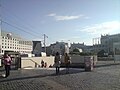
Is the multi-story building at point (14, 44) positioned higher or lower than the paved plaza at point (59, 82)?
higher

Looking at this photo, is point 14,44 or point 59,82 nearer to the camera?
point 59,82

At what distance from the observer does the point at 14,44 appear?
532 ft

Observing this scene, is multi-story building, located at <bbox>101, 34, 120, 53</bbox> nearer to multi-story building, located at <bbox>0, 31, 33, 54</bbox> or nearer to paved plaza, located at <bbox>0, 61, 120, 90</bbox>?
multi-story building, located at <bbox>0, 31, 33, 54</bbox>

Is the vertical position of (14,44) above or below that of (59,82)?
above

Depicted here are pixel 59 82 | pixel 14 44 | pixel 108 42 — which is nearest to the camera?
pixel 59 82

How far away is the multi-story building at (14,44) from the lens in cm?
14498

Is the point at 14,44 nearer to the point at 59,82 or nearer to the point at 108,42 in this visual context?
the point at 108,42

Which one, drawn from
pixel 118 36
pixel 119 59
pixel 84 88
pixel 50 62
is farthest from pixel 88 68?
pixel 118 36

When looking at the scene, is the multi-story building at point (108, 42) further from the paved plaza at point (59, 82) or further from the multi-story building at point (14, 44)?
the paved plaza at point (59, 82)

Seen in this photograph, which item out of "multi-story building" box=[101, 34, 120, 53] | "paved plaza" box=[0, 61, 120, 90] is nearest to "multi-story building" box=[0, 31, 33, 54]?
"multi-story building" box=[101, 34, 120, 53]

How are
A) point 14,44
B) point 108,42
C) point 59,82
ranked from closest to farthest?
point 59,82 < point 108,42 < point 14,44

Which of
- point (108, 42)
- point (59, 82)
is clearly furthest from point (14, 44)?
point (59, 82)

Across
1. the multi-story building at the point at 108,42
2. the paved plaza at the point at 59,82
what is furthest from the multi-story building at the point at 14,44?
the paved plaza at the point at 59,82

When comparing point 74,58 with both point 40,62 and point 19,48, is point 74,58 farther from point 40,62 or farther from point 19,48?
point 19,48
